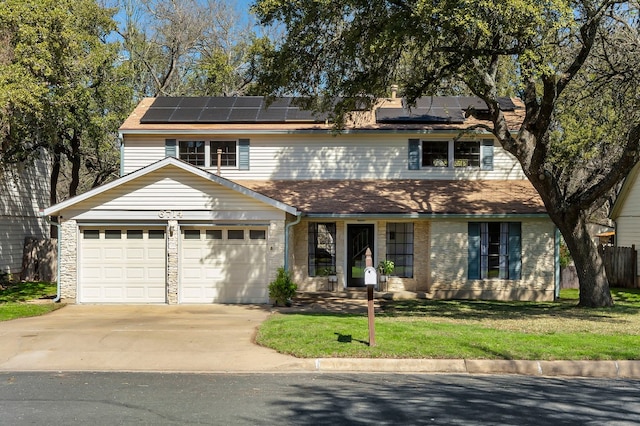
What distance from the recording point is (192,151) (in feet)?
76.3

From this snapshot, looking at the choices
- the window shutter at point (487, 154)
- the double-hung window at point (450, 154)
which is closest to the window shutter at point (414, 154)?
the double-hung window at point (450, 154)

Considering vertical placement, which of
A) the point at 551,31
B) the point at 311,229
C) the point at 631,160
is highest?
the point at 551,31

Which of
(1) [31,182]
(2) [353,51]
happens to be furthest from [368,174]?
(1) [31,182]

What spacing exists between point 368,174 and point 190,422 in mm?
16562

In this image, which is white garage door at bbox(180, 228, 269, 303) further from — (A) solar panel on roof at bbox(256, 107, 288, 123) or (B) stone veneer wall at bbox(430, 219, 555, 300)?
(A) solar panel on roof at bbox(256, 107, 288, 123)

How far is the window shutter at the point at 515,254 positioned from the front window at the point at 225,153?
9.68 meters

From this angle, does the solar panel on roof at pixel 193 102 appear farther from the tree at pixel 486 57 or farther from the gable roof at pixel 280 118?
the tree at pixel 486 57

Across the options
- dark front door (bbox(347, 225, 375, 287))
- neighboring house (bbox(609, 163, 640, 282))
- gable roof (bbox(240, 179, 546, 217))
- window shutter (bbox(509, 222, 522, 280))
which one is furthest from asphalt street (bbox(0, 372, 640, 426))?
neighboring house (bbox(609, 163, 640, 282))

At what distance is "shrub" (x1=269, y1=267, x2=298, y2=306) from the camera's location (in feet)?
58.9

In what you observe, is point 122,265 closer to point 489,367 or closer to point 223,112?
point 223,112

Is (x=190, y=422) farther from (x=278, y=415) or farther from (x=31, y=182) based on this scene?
(x=31, y=182)

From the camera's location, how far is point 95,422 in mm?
7297

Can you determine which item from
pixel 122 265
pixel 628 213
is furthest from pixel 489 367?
pixel 628 213

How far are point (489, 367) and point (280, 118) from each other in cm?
1502
